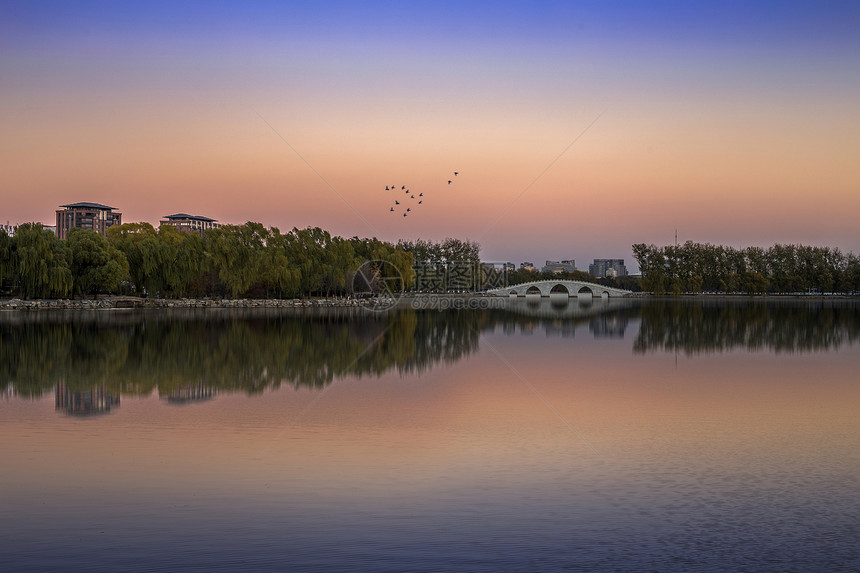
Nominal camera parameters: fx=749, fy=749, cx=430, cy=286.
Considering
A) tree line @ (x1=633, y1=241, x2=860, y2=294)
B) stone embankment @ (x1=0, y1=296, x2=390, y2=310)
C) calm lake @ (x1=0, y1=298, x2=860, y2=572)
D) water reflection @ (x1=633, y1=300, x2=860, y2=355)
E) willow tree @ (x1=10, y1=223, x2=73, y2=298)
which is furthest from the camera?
tree line @ (x1=633, y1=241, x2=860, y2=294)

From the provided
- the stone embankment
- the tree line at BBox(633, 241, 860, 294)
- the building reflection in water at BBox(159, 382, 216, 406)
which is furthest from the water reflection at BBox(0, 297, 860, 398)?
the tree line at BBox(633, 241, 860, 294)

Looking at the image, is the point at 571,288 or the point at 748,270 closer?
the point at 748,270

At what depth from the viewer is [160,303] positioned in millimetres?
57750

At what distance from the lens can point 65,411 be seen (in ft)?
41.3

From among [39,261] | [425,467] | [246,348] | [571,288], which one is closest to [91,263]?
→ [39,261]

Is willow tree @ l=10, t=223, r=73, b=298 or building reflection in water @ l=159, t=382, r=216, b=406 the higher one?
willow tree @ l=10, t=223, r=73, b=298

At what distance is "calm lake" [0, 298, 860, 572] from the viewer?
626 centimetres

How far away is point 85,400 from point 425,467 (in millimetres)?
7911

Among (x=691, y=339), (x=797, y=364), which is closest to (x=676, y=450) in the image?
(x=797, y=364)

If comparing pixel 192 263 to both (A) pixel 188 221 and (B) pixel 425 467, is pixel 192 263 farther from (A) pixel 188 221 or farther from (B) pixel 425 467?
(A) pixel 188 221

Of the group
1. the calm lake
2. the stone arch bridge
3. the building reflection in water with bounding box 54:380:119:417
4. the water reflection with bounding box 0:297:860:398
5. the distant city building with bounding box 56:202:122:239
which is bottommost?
the calm lake

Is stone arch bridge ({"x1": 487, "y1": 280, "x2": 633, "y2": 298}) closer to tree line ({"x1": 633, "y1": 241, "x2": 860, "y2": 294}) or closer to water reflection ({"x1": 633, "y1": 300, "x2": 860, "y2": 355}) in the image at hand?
tree line ({"x1": 633, "y1": 241, "x2": 860, "y2": 294})

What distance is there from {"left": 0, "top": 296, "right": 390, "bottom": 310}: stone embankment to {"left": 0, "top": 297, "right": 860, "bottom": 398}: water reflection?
1218 centimetres

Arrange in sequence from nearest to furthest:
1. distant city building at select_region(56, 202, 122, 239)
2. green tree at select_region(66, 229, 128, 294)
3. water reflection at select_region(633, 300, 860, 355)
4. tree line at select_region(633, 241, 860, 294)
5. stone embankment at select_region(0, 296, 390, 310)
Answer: water reflection at select_region(633, 300, 860, 355), stone embankment at select_region(0, 296, 390, 310), green tree at select_region(66, 229, 128, 294), tree line at select_region(633, 241, 860, 294), distant city building at select_region(56, 202, 122, 239)
